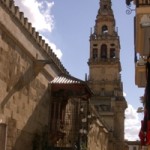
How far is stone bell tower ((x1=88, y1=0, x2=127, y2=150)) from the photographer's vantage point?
55.3 meters

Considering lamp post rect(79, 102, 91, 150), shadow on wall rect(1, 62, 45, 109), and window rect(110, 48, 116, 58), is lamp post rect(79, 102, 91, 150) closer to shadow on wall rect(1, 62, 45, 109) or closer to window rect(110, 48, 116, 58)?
shadow on wall rect(1, 62, 45, 109)

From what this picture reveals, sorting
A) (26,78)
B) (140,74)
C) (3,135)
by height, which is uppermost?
(26,78)

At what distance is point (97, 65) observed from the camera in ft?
184

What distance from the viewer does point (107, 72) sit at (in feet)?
183

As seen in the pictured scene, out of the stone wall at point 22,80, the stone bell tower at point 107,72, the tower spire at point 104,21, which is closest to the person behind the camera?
the stone wall at point 22,80

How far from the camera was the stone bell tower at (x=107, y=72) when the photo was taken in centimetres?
5534

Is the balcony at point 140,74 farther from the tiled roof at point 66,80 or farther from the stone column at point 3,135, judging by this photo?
the tiled roof at point 66,80

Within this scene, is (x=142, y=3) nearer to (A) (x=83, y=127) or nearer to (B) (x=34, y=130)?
(B) (x=34, y=130)

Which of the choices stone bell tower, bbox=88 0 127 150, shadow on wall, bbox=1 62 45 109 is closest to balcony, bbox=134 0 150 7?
shadow on wall, bbox=1 62 45 109

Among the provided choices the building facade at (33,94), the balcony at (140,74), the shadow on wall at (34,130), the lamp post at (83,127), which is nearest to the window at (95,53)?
the building facade at (33,94)

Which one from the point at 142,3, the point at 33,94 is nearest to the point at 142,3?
the point at 142,3

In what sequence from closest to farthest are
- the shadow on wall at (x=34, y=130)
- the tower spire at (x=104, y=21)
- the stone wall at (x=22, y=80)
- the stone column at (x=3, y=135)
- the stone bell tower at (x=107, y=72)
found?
1. the stone column at (x=3, y=135)
2. the stone wall at (x=22, y=80)
3. the shadow on wall at (x=34, y=130)
4. the stone bell tower at (x=107, y=72)
5. the tower spire at (x=104, y=21)

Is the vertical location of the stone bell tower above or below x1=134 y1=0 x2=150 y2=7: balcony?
above

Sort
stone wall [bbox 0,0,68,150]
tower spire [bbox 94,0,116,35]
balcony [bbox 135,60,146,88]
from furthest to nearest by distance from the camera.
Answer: tower spire [bbox 94,0,116,35] < stone wall [bbox 0,0,68,150] < balcony [bbox 135,60,146,88]
